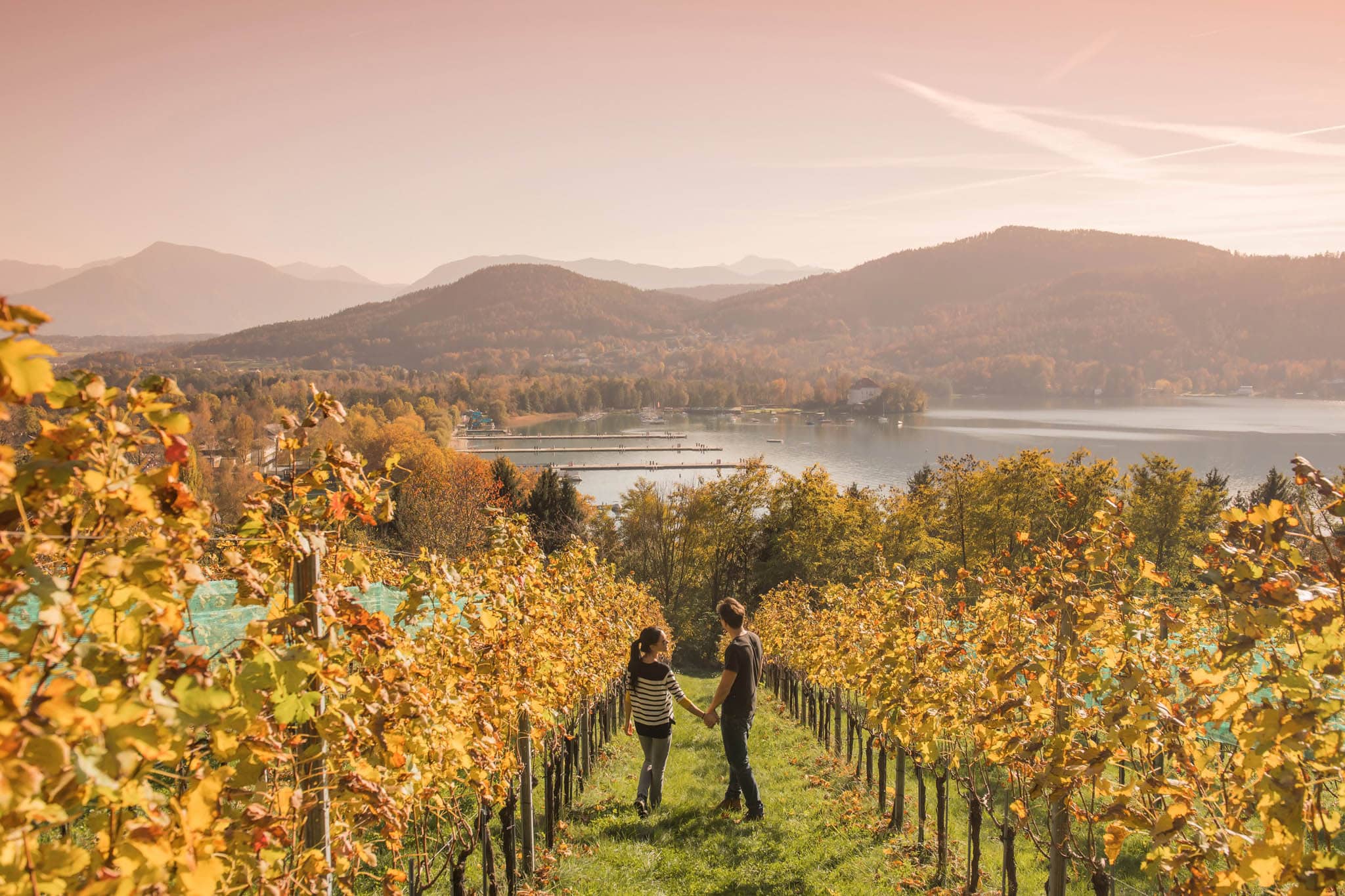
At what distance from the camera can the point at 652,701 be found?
646 cm

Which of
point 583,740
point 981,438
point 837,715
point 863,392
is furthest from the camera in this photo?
point 863,392

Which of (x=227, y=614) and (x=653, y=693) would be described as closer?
(x=653, y=693)

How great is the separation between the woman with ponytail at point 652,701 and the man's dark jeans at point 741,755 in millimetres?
285

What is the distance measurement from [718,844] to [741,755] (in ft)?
2.30

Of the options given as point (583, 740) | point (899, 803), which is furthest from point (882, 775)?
point (583, 740)

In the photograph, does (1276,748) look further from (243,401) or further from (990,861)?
(243,401)

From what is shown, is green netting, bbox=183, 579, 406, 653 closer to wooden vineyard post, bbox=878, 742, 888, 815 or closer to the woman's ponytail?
the woman's ponytail

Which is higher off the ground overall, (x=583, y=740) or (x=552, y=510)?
(x=583, y=740)

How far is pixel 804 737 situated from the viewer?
41.4 ft

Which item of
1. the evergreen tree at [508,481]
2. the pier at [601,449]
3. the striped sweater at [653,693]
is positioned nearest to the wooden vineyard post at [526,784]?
the striped sweater at [653,693]

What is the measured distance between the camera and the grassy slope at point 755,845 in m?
5.66

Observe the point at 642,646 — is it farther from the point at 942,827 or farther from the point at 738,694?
the point at 942,827

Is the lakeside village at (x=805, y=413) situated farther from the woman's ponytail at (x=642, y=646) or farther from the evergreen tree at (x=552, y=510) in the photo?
the woman's ponytail at (x=642, y=646)

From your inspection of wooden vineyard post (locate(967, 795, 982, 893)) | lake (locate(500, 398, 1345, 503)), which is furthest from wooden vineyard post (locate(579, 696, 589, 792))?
lake (locate(500, 398, 1345, 503))
